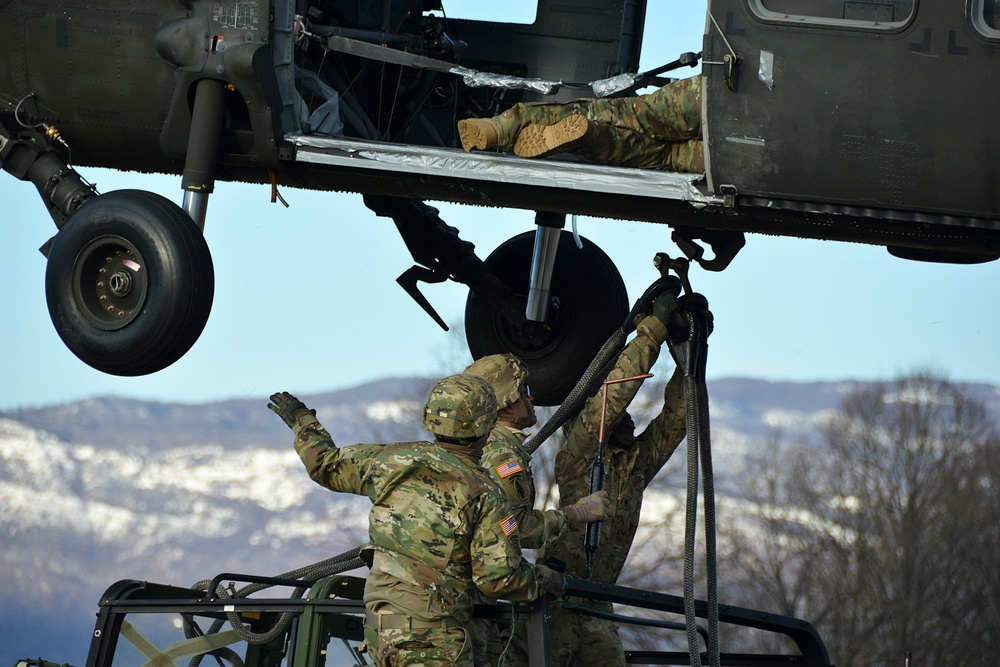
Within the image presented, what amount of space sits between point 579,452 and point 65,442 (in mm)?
32786

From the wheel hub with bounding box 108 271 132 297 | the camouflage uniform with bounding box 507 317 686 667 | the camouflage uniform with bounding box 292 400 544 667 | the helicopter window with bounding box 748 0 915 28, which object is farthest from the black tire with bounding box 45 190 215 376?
the helicopter window with bounding box 748 0 915 28

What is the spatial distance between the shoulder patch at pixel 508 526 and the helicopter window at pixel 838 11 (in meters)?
2.33

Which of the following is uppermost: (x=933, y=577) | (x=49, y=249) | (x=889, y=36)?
(x=933, y=577)

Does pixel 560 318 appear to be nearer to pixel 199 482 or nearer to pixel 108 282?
pixel 108 282

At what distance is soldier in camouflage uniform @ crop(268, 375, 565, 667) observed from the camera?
4953 mm

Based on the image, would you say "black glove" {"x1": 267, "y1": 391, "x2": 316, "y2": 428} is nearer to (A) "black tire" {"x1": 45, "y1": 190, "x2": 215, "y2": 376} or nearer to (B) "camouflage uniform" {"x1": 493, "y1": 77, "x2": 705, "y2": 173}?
(A) "black tire" {"x1": 45, "y1": 190, "x2": 215, "y2": 376}

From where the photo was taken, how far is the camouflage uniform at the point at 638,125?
6.21 meters

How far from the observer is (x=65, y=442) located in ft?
122

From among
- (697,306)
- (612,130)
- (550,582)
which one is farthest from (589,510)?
(612,130)

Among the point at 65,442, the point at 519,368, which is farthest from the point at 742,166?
the point at 65,442

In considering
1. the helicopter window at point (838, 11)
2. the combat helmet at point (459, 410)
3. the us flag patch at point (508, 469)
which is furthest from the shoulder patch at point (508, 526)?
the helicopter window at point (838, 11)

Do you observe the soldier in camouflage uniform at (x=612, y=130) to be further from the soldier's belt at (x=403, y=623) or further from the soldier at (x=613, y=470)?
the soldier's belt at (x=403, y=623)

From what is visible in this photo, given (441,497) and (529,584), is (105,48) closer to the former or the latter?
(441,497)

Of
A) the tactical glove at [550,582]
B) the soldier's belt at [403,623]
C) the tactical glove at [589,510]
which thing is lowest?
the soldier's belt at [403,623]
